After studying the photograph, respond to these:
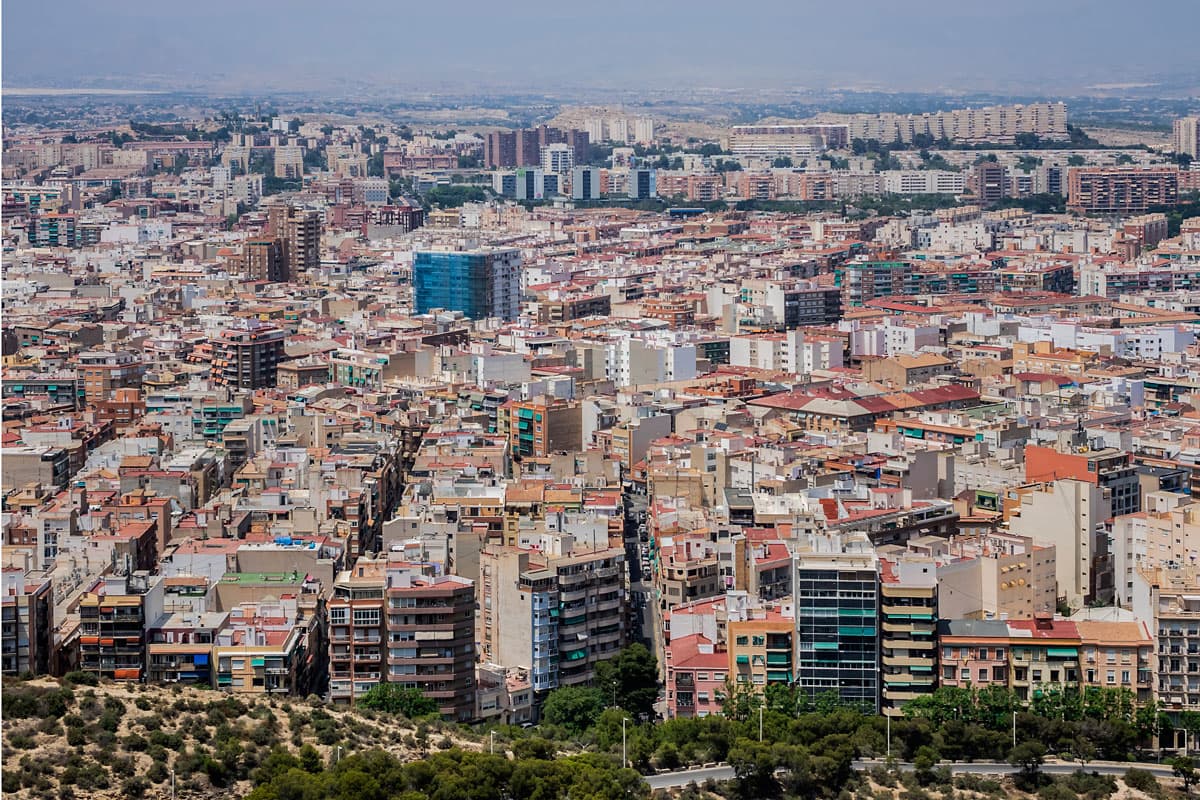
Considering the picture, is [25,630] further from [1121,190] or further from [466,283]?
[1121,190]

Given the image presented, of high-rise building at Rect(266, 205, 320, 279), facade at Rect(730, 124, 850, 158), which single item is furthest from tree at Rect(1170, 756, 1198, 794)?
facade at Rect(730, 124, 850, 158)

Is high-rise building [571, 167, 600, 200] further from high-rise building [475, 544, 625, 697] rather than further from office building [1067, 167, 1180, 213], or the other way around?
Answer: high-rise building [475, 544, 625, 697]

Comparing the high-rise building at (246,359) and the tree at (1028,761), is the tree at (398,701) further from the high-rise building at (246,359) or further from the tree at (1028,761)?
the high-rise building at (246,359)

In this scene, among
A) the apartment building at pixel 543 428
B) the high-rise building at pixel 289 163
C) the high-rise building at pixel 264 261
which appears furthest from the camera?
the high-rise building at pixel 289 163

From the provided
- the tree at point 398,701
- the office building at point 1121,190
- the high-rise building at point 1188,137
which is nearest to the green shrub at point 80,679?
the tree at point 398,701

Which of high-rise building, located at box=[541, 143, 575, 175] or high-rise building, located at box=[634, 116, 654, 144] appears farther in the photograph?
high-rise building, located at box=[634, 116, 654, 144]

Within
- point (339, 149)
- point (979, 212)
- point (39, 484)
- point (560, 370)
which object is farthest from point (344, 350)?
point (339, 149)
